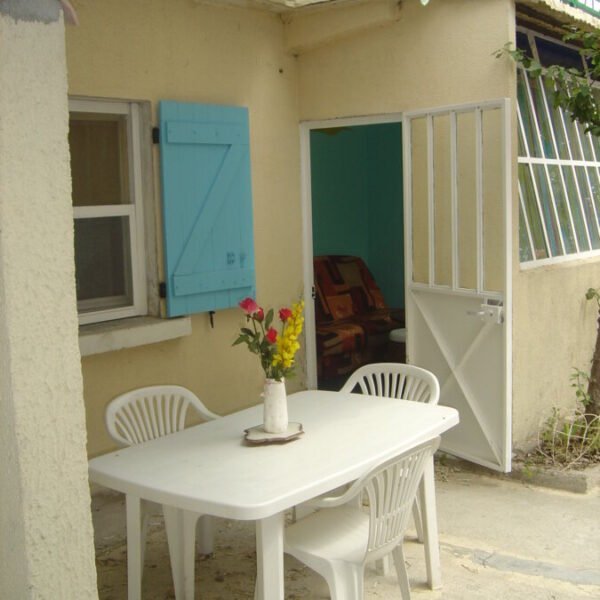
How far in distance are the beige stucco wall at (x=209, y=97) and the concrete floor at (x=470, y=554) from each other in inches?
33.8

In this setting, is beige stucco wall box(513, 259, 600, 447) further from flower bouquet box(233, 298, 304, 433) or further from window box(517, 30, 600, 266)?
flower bouquet box(233, 298, 304, 433)

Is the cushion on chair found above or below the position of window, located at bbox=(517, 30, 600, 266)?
below

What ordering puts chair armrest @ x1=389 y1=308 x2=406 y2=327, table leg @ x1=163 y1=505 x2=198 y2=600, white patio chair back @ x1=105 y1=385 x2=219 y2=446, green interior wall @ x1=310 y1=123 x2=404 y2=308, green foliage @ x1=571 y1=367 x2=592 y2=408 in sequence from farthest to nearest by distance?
green interior wall @ x1=310 y1=123 x2=404 y2=308, chair armrest @ x1=389 y1=308 x2=406 y2=327, green foliage @ x1=571 y1=367 x2=592 y2=408, white patio chair back @ x1=105 y1=385 x2=219 y2=446, table leg @ x1=163 y1=505 x2=198 y2=600

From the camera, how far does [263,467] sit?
3.30 metres

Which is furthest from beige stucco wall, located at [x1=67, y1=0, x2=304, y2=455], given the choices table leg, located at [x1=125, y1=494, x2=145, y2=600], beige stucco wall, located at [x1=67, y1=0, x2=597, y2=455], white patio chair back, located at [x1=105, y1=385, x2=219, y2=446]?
table leg, located at [x1=125, y1=494, x2=145, y2=600]

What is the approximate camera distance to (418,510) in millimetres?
4312

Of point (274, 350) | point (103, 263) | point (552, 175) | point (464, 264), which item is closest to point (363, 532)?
point (274, 350)

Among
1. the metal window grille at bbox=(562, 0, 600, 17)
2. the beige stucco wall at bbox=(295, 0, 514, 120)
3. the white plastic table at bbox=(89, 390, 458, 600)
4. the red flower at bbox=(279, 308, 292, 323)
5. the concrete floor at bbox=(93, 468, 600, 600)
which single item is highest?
the metal window grille at bbox=(562, 0, 600, 17)

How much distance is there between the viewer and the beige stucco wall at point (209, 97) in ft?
16.5

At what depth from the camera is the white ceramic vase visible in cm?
363

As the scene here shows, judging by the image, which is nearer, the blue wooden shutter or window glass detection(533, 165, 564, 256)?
the blue wooden shutter

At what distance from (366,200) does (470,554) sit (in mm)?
5512

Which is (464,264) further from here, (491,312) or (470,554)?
(470,554)

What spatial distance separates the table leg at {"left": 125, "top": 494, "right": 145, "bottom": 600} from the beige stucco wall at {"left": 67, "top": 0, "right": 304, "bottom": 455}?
1.53m
